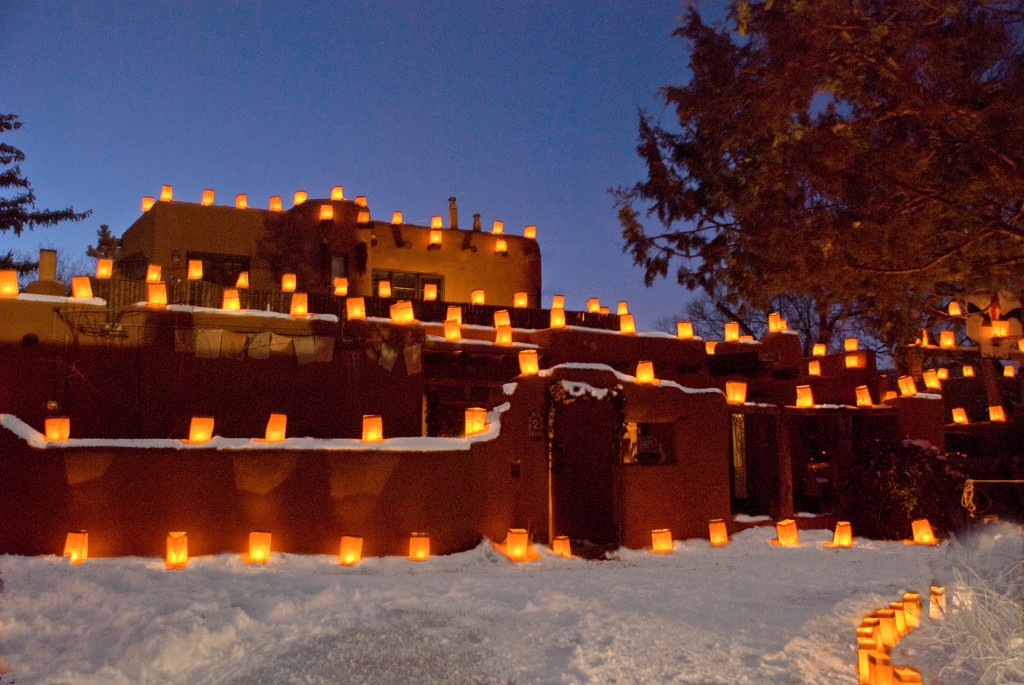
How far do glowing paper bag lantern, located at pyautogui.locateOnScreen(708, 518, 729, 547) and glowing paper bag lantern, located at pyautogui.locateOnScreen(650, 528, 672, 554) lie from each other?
0.96 metres

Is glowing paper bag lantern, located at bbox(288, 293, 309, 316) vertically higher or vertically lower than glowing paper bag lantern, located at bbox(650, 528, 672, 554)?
higher

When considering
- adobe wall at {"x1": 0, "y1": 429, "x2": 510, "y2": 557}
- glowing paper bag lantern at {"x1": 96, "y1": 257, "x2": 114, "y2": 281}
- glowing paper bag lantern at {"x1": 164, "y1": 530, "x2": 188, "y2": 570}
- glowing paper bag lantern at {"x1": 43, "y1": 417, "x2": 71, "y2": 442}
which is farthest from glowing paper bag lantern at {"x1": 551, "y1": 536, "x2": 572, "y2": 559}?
glowing paper bag lantern at {"x1": 96, "y1": 257, "x2": 114, "y2": 281}

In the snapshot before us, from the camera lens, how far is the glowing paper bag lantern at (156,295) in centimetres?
1405

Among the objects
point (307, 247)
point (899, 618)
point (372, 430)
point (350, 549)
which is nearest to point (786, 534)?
point (899, 618)

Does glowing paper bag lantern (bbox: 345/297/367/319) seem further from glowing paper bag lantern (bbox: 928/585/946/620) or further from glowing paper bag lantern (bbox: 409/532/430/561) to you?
glowing paper bag lantern (bbox: 928/585/946/620)

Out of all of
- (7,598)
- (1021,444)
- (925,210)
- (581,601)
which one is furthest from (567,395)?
(1021,444)

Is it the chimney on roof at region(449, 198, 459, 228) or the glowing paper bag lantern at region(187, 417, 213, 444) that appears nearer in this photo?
the glowing paper bag lantern at region(187, 417, 213, 444)

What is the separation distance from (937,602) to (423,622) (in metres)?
4.47

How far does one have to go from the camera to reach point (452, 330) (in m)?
16.4

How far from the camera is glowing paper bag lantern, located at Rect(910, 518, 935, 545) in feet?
42.5

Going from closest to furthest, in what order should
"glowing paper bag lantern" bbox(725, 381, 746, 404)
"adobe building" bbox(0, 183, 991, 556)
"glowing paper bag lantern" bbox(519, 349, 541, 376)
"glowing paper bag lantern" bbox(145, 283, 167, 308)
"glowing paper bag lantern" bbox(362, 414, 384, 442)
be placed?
"adobe building" bbox(0, 183, 991, 556), "glowing paper bag lantern" bbox(362, 414, 384, 442), "glowing paper bag lantern" bbox(519, 349, 541, 376), "glowing paper bag lantern" bbox(145, 283, 167, 308), "glowing paper bag lantern" bbox(725, 381, 746, 404)

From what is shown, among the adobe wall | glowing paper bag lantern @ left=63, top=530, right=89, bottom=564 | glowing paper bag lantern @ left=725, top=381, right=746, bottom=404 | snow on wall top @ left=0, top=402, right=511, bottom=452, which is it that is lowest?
glowing paper bag lantern @ left=63, top=530, right=89, bottom=564

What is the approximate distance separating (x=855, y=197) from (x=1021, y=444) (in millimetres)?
13408

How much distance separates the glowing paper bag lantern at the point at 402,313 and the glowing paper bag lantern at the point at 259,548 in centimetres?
646
